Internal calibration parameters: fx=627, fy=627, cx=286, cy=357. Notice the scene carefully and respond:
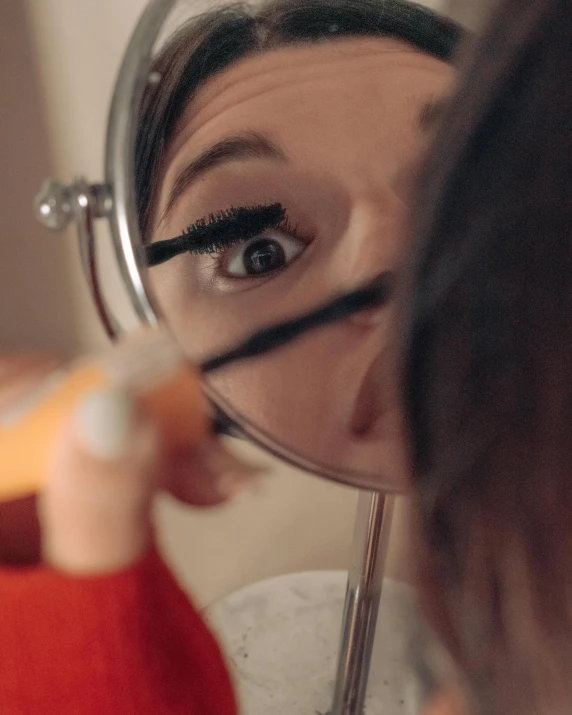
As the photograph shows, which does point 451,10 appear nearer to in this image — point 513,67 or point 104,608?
point 513,67

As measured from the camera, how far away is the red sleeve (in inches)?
9.0

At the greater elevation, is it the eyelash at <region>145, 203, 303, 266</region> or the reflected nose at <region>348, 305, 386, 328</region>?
the eyelash at <region>145, 203, 303, 266</region>

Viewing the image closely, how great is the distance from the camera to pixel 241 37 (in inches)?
17.1

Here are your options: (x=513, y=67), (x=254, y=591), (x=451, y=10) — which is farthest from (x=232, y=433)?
(x=254, y=591)

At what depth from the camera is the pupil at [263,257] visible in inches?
16.5

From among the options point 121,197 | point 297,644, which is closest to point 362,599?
point 297,644

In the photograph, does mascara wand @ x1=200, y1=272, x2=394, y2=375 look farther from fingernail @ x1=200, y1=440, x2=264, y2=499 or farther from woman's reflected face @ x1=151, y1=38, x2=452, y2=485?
fingernail @ x1=200, y1=440, x2=264, y2=499

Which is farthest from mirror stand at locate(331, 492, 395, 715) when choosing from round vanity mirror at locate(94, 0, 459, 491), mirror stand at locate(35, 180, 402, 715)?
round vanity mirror at locate(94, 0, 459, 491)

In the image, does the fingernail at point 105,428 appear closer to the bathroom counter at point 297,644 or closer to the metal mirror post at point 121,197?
the metal mirror post at point 121,197

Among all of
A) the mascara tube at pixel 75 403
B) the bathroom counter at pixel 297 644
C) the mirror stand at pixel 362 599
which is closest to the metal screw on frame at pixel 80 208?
the mascara tube at pixel 75 403

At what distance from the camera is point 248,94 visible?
42 centimetres

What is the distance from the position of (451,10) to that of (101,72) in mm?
289

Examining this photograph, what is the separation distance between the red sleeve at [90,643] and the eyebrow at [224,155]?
0.80 feet

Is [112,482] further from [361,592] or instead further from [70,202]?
[361,592]
